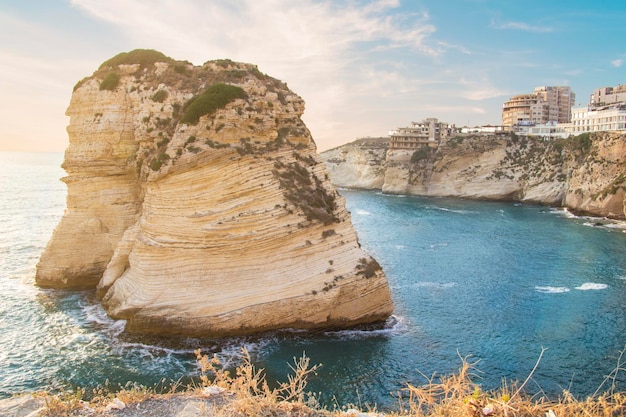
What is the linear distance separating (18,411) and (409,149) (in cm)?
10297

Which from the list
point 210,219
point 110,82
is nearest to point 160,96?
point 110,82

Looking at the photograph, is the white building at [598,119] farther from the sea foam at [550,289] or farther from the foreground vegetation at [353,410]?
the foreground vegetation at [353,410]

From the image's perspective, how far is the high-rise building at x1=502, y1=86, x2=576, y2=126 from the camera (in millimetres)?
118562

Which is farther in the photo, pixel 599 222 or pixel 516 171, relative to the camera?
pixel 516 171

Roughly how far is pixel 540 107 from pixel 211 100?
354 feet

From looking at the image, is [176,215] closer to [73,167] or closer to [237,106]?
[237,106]

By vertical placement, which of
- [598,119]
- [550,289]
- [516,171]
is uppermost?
[598,119]

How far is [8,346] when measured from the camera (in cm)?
2467

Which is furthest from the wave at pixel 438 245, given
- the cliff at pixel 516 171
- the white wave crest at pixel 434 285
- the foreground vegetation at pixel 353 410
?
the foreground vegetation at pixel 353 410

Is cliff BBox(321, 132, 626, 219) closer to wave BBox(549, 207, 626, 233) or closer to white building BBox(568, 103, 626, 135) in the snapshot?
wave BBox(549, 207, 626, 233)

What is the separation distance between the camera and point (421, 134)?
11200 cm

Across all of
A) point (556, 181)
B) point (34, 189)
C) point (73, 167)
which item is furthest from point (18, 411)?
point (34, 189)

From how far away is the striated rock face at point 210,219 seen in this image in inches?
1029

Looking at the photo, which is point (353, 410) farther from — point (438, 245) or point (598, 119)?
point (598, 119)
